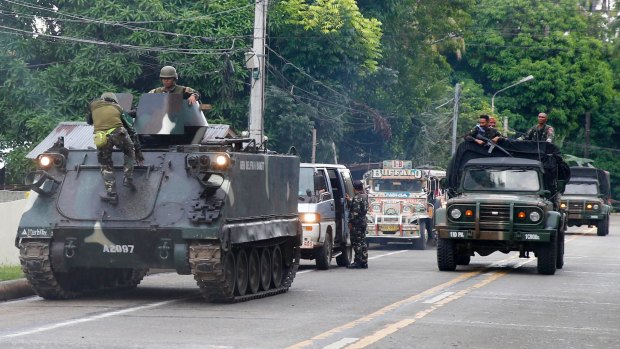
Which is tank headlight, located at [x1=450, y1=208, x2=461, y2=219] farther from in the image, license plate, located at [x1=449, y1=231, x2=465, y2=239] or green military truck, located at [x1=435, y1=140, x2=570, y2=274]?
license plate, located at [x1=449, y1=231, x2=465, y2=239]

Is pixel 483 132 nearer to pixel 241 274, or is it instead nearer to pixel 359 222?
pixel 359 222

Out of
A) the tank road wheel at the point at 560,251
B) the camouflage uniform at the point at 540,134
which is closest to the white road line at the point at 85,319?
the tank road wheel at the point at 560,251

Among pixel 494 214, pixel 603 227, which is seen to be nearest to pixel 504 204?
pixel 494 214

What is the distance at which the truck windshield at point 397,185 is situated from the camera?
3678 centimetres

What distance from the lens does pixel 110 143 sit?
1612 centimetres

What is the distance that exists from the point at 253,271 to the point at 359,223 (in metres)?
7.82

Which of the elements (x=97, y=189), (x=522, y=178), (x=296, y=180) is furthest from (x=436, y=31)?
(x=97, y=189)

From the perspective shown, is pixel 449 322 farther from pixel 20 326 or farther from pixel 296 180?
pixel 296 180

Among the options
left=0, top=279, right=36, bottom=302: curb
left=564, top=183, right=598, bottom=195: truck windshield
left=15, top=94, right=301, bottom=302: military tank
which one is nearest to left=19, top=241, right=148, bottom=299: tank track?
left=15, top=94, right=301, bottom=302: military tank

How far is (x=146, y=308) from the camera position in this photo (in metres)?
15.4

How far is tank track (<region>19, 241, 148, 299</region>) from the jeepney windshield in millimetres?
19305

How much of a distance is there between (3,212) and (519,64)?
6011cm

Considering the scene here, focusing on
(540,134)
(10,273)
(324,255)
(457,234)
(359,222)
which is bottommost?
(10,273)

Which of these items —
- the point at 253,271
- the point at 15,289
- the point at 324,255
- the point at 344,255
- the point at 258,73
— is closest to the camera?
the point at 15,289
